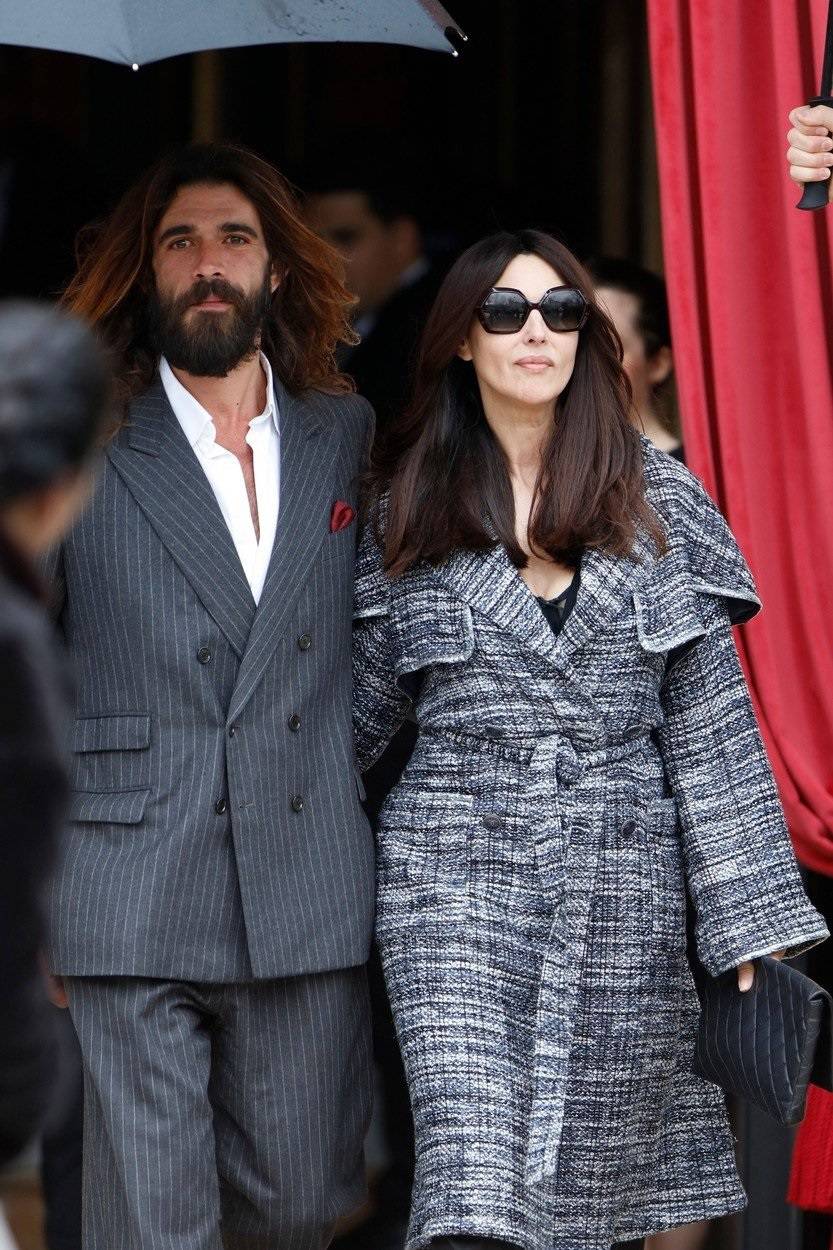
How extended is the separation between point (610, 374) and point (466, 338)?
252mm

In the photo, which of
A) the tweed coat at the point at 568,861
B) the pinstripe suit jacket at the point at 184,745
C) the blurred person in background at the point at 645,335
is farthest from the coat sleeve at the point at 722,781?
the blurred person in background at the point at 645,335

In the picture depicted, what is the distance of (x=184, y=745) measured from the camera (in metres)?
3.38

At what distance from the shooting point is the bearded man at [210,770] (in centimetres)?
338

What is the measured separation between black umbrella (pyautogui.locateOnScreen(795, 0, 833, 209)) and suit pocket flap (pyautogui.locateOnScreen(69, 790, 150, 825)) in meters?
1.35

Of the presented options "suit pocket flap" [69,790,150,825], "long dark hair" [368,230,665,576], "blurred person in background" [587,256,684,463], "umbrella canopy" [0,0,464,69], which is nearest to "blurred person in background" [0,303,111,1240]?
"suit pocket flap" [69,790,150,825]

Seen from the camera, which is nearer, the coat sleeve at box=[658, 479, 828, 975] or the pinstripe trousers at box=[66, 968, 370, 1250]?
the pinstripe trousers at box=[66, 968, 370, 1250]

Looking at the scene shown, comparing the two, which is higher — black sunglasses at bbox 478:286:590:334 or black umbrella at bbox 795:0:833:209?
black umbrella at bbox 795:0:833:209

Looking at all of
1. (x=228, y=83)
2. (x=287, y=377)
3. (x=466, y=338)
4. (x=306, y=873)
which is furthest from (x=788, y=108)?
(x=228, y=83)

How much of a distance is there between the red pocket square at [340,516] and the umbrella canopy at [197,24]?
75 centimetres

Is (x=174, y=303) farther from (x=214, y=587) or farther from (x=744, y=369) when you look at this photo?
(x=744, y=369)

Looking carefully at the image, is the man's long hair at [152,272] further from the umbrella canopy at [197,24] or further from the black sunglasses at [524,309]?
the black sunglasses at [524,309]

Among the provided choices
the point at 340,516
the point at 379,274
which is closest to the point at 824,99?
the point at 340,516

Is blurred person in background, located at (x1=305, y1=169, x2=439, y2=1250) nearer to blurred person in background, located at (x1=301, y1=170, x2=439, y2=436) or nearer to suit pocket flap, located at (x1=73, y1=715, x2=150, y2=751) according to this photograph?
blurred person in background, located at (x1=301, y1=170, x2=439, y2=436)

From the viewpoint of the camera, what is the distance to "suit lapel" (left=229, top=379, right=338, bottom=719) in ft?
11.1
